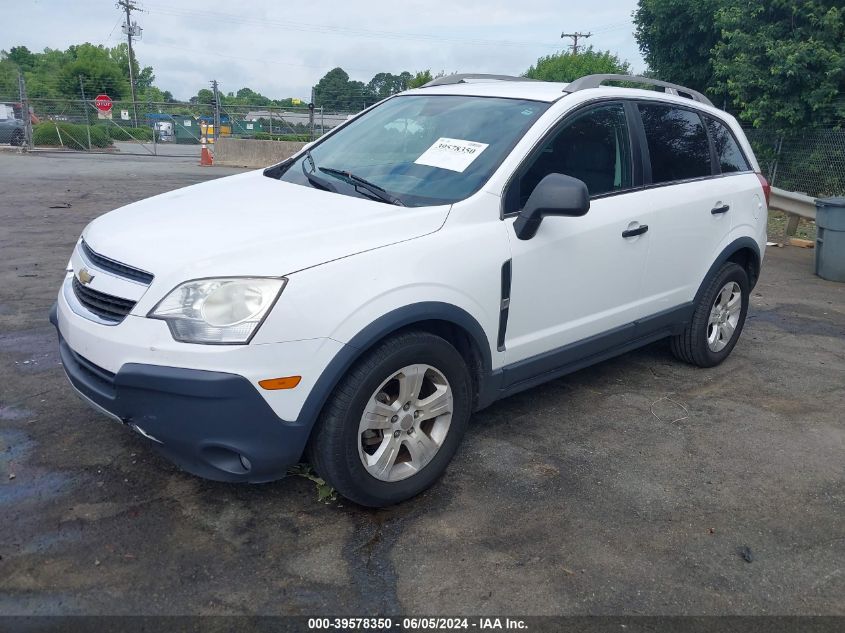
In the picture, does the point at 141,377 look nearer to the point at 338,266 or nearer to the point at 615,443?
the point at 338,266

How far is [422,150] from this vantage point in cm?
383

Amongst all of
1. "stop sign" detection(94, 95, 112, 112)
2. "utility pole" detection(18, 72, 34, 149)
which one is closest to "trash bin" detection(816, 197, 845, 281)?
"utility pole" detection(18, 72, 34, 149)

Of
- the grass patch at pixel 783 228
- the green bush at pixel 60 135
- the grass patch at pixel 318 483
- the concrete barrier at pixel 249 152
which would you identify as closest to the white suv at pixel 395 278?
the grass patch at pixel 318 483

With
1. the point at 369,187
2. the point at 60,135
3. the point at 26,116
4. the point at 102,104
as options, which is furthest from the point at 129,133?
the point at 369,187

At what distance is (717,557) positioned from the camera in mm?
3006

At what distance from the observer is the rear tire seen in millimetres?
4953

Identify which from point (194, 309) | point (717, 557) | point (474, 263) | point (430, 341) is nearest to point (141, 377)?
point (194, 309)

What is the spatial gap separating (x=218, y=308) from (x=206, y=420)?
415mm

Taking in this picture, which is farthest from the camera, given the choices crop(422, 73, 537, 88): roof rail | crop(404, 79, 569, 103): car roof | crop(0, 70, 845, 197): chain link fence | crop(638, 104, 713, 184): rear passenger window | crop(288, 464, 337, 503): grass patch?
crop(0, 70, 845, 197): chain link fence

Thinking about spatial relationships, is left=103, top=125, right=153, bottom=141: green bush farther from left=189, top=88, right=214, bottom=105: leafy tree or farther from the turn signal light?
the turn signal light

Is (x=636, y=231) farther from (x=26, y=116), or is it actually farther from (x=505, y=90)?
(x=26, y=116)

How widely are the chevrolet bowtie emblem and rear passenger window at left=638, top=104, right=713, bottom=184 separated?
312 cm

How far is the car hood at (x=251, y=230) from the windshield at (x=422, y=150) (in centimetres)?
19

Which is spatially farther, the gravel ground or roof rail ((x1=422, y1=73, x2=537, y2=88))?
roof rail ((x1=422, y1=73, x2=537, y2=88))
